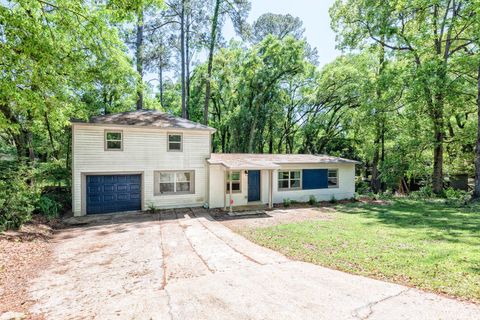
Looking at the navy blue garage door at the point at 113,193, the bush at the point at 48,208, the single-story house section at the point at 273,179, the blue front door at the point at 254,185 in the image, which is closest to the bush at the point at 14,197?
the bush at the point at 48,208

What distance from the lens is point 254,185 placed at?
1496cm

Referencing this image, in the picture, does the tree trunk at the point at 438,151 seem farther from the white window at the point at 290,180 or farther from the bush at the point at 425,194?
the white window at the point at 290,180

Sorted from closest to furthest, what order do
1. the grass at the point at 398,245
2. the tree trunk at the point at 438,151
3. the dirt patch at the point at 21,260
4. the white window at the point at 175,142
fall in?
1. the dirt patch at the point at 21,260
2. the grass at the point at 398,245
3. the white window at the point at 175,142
4. the tree trunk at the point at 438,151

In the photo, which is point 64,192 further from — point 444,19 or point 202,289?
point 444,19

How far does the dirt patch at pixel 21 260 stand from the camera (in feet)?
14.9

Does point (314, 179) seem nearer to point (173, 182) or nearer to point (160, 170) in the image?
point (173, 182)

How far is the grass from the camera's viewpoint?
5051mm

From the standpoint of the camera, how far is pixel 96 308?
4160mm

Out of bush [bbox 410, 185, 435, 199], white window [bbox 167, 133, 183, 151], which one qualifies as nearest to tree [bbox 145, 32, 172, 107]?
white window [bbox 167, 133, 183, 151]

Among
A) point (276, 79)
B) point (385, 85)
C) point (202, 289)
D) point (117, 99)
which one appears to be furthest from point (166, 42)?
point (202, 289)

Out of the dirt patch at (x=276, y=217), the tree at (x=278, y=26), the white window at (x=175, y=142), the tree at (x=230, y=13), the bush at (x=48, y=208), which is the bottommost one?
the dirt patch at (x=276, y=217)

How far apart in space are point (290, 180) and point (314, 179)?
1.76 m

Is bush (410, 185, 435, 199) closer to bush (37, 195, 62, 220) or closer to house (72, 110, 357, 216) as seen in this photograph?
house (72, 110, 357, 216)

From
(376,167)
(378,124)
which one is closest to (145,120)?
(378,124)
